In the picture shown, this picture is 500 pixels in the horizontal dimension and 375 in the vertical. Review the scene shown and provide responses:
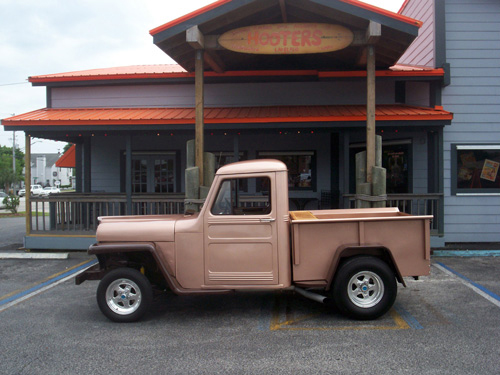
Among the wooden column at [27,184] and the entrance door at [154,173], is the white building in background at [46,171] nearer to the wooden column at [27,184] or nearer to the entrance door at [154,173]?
the entrance door at [154,173]

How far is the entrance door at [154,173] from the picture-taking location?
481 inches

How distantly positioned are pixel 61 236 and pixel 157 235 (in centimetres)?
561

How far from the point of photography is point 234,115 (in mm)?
9586

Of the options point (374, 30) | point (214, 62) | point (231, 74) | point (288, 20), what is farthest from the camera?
point (231, 74)

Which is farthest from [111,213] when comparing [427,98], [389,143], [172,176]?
[427,98]

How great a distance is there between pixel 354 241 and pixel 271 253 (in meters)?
1.03

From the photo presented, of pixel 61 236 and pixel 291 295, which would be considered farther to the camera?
pixel 61 236

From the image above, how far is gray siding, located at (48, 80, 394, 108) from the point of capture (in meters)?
10.8

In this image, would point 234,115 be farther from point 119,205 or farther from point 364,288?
point 364,288

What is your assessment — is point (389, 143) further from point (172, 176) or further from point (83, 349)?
point (83, 349)

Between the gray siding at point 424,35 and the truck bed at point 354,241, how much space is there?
680 cm

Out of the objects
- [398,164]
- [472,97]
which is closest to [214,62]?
[398,164]

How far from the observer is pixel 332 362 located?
13.0 feet

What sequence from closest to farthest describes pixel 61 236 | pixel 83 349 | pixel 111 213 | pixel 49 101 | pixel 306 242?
pixel 83 349 < pixel 306 242 < pixel 61 236 < pixel 111 213 < pixel 49 101
